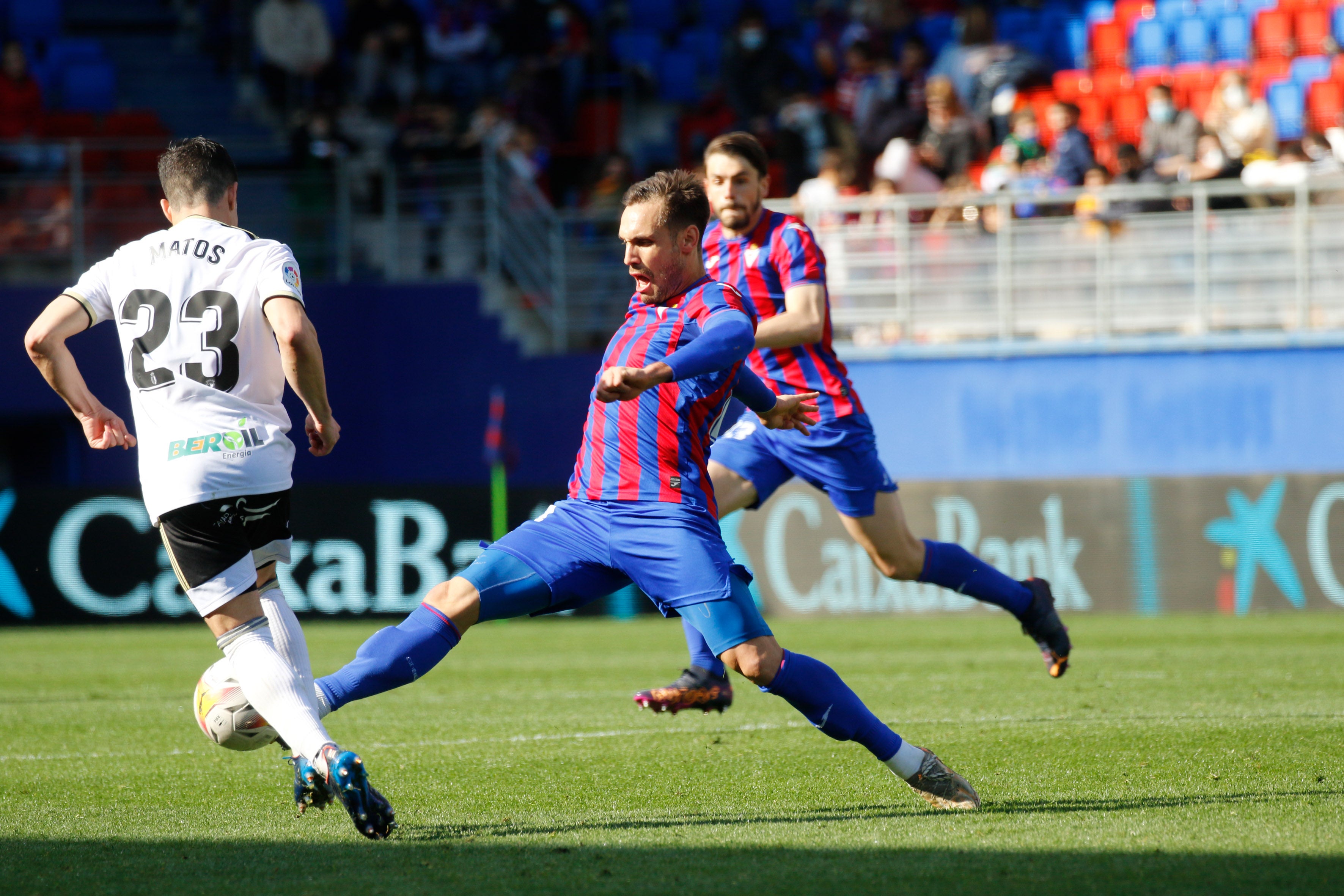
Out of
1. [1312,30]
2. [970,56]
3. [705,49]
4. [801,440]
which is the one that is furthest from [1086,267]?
[801,440]

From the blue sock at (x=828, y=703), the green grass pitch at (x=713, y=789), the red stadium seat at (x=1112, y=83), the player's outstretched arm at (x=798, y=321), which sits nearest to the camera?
the green grass pitch at (x=713, y=789)

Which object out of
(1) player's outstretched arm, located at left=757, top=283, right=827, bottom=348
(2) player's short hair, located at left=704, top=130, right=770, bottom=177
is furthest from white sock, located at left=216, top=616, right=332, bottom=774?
(2) player's short hair, located at left=704, top=130, right=770, bottom=177

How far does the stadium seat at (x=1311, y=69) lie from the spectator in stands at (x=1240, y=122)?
71.4 inches

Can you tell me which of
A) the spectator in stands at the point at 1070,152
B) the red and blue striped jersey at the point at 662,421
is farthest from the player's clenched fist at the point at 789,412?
the spectator in stands at the point at 1070,152

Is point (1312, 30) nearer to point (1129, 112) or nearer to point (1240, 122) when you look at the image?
point (1129, 112)

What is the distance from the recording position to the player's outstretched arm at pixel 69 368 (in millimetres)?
4516

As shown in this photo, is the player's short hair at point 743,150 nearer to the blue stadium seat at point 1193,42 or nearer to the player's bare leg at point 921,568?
the player's bare leg at point 921,568

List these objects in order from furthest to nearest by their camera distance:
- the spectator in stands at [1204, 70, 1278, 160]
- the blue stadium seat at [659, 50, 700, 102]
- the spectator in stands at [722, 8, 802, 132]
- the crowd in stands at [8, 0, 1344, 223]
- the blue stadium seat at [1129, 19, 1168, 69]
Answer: the blue stadium seat at [659, 50, 700, 102]
the blue stadium seat at [1129, 19, 1168, 69]
the spectator in stands at [722, 8, 802, 132]
the crowd in stands at [8, 0, 1344, 223]
the spectator in stands at [1204, 70, 1278, 160]

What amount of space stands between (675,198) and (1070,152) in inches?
433

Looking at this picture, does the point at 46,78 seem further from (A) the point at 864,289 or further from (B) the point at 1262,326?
(B) the point at 1262,326

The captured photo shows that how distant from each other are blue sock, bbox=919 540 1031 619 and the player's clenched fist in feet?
6.36

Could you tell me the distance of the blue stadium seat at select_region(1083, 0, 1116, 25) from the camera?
18.9 metres

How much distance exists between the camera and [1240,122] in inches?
588

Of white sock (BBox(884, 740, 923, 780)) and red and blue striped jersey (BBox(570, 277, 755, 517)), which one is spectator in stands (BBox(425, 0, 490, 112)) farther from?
white sock (BBox(884, 740, 923, 780))
